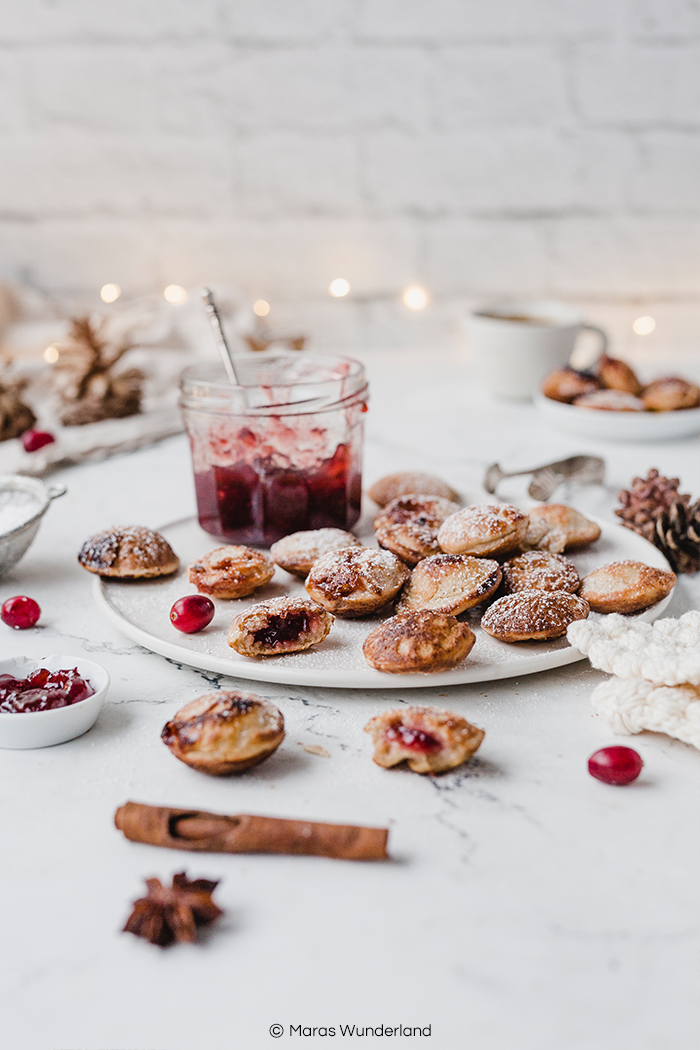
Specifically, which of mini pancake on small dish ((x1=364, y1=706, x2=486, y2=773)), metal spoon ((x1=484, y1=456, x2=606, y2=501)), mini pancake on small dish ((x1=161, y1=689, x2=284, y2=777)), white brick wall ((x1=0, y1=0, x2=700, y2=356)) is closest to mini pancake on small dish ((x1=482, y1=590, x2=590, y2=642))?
mini pancake on small dish ((x1=364, y1=706, x2=486, y2=773))

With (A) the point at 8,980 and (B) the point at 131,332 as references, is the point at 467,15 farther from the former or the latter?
(A) the point at 8,980

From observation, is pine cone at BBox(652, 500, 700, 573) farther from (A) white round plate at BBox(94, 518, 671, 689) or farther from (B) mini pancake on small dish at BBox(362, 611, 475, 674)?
(B) mini pancake on small dish at BBox(362, 611, 475, 674)

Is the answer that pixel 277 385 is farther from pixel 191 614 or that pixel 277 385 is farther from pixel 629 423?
pixel 629 423

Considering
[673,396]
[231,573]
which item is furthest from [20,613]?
[673,396]

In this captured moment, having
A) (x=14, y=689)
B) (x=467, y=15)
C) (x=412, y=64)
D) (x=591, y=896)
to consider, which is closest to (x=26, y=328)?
(x=412, y=64)

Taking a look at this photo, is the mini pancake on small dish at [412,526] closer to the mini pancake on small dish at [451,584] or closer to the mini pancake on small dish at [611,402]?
the mini pancake on small dish at [451,584]

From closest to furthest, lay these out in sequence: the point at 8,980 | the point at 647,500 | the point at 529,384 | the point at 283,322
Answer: the point at 8,980 < the point at 647,500 < the point at 529,384 < the point at 283,322
